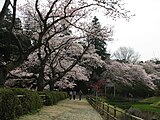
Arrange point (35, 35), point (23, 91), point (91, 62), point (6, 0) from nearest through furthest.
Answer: point (6, 0) → point (23, 91) → point (35, 35) → point (91, 62)

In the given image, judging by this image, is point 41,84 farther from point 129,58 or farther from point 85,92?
point 129,58

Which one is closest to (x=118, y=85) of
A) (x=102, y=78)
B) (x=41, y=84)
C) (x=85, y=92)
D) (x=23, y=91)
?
(x=102, y=78)

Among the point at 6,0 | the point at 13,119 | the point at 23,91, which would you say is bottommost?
the point at 13,119

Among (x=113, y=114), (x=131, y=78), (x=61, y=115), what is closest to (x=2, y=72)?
(x=61, y=115)

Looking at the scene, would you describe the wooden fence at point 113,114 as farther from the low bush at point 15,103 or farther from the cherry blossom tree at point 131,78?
the cherry blossom tree at point 131,78

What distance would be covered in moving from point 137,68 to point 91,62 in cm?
1625

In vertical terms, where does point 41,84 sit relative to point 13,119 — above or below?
above

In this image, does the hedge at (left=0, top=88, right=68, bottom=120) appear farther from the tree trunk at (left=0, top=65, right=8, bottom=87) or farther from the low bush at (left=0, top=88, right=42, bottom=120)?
the tree trunk at (left=0, top=65, right=8, bottom=87)

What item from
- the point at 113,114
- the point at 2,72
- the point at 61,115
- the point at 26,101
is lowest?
the point at 61,115

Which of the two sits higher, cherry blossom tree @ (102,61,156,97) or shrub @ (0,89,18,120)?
cherry blossom tree @ (102,61,156,97)

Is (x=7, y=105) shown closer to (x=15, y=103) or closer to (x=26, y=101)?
(x=15, y=103)

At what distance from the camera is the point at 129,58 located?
79125 millimetres

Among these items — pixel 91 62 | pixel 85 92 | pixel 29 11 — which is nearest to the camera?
pixel 29 11

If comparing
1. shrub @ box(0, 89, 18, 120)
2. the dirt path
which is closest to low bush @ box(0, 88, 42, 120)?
shrub @ box(0, 89, 18, 120)
